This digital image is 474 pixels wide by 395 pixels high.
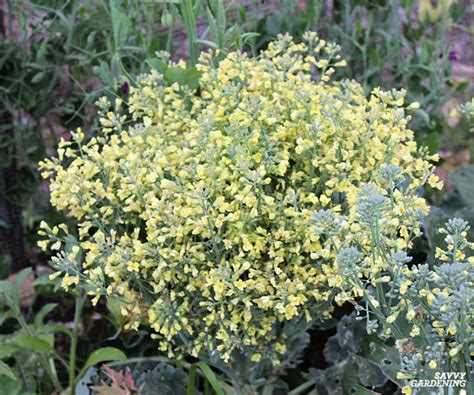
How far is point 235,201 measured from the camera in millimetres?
1064

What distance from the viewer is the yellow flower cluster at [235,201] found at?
41.6 inches

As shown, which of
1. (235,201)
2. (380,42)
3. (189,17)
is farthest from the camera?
(380,42)

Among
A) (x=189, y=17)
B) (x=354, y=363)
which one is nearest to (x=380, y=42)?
(x=189, y=17)

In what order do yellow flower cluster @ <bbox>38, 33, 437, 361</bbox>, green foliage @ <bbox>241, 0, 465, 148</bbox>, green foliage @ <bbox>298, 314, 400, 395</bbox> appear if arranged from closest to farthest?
1. yellow flower cluster @ <bbox>38, 33, 437, 361</bbox>
2. green foliage @ <bbox>298, 314, 400, 395</bbox>
3. green foliage @ <bbox>241, 0, 465, 148</bbox>

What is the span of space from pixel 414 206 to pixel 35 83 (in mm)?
1050

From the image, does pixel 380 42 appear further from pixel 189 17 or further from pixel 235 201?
pixel 235 201

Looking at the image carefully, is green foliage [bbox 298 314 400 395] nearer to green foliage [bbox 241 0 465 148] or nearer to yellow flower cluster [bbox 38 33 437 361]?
yellow flower cluster [bbox 38 33 437 361]

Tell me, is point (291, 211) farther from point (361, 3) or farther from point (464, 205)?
point (361, 3)

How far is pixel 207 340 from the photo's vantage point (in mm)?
1142

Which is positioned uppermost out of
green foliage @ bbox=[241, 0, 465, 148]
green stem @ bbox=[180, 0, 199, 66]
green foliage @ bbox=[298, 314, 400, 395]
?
green stem @ bbox=[180, 0, 199, 66]

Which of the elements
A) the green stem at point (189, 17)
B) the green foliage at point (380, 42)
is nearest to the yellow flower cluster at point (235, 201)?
the green stem at point (189, 17)

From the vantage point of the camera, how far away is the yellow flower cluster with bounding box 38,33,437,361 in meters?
1.06

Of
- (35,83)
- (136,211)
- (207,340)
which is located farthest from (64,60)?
(207,340)

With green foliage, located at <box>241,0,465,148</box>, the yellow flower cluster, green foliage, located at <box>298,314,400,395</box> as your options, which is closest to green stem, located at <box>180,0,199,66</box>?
the yellow flower cluster
